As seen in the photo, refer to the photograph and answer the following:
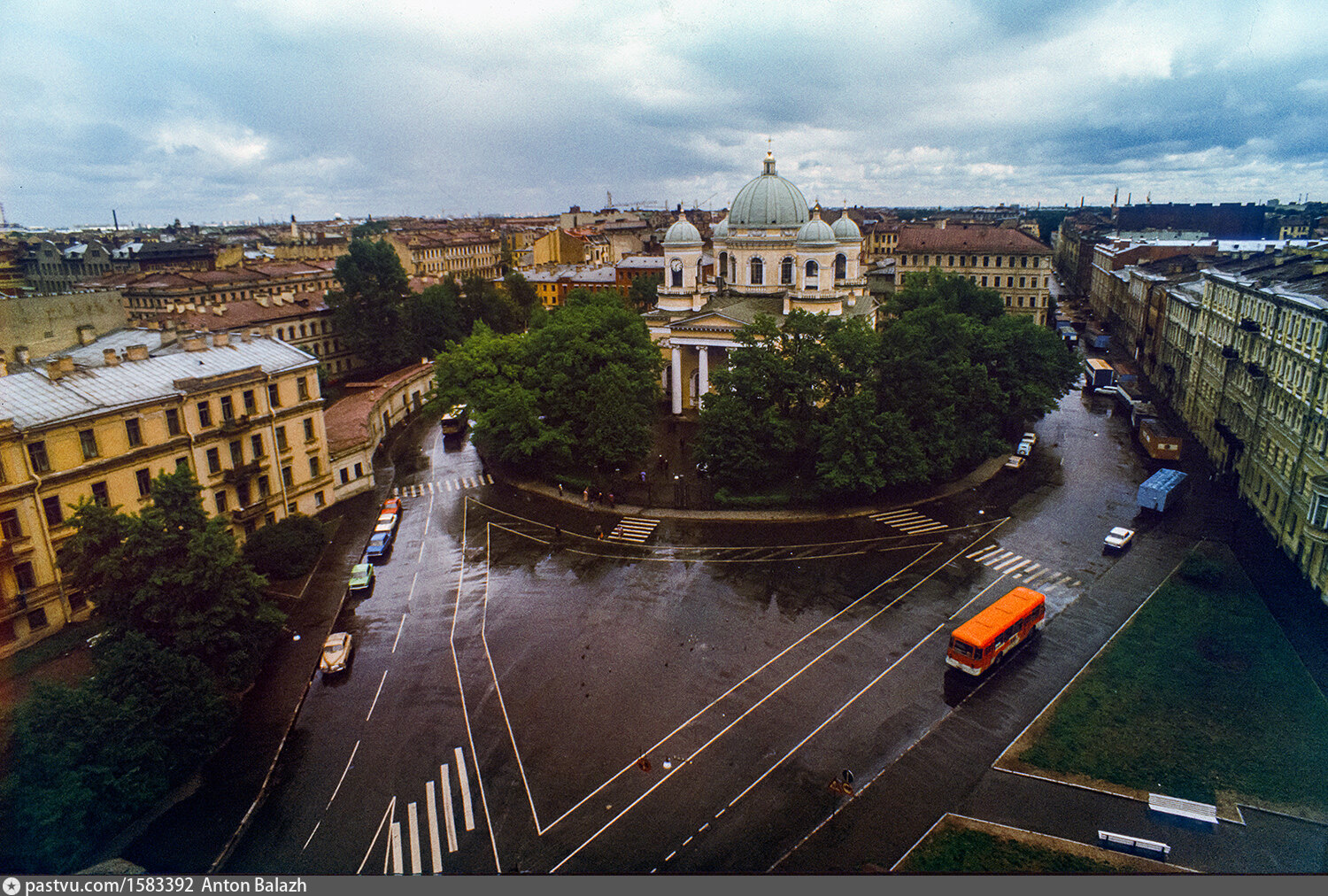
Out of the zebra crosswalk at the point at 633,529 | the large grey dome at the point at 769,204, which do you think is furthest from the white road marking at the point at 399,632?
the large grey dome at the point at 769,204

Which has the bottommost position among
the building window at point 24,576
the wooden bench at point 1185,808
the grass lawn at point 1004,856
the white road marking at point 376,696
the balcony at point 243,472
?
the grass lawn at point 1004,856

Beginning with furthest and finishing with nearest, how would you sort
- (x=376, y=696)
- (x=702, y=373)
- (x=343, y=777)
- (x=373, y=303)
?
(x=373, y=303), (x=702, y=373), (x=376, y=696), (x=343, y=777)

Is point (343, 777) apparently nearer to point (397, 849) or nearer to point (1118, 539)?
point (397, 849)

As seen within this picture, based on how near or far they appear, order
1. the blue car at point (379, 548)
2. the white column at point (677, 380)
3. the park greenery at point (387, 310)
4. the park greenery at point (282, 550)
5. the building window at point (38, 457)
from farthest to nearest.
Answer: the park greenery at point (387, 310)
the white column at point (677, 380)
the blue car at point (379, 548)
the park greenery at point (282, 550)
the building window at point (38, 457)

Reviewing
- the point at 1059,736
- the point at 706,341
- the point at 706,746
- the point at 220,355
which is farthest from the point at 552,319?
the point at 1059,736

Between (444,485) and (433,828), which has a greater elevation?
(444,485)

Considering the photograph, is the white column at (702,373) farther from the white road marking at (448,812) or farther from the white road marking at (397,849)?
the white road marking at (397,849)

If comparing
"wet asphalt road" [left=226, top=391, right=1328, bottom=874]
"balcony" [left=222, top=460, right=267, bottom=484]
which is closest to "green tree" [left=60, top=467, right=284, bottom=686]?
"wet asphalt road" [left=226, top=391, right=1328, bottom=874]

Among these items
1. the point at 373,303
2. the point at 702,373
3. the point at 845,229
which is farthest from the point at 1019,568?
the point at 373,303
